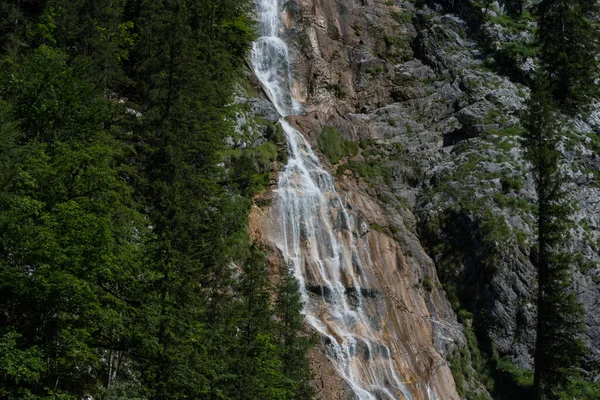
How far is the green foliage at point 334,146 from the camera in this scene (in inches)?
Answer: 1670

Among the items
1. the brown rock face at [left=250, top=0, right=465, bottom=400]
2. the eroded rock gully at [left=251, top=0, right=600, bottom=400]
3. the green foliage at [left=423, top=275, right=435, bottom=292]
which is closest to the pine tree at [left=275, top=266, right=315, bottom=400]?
the brown rock face at [left=250, top=0, right=465, bottom=400]

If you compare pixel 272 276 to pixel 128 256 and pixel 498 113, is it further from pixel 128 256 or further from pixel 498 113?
pixel 498 113

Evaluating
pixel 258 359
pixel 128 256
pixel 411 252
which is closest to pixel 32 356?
pixel 128 256

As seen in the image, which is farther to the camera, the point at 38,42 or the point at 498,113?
the point at 498,113

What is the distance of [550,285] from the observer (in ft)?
117

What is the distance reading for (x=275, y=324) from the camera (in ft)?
76.7

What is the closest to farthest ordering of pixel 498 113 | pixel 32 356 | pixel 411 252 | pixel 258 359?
pixel 32 356 < pixel 258 359 < pixel 411 252 < pixel 498 113

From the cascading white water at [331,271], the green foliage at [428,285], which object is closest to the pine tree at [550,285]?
the green foliage at [428,285]

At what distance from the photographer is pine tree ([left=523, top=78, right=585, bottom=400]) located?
34.2 meters

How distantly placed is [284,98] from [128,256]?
2957 centimetres

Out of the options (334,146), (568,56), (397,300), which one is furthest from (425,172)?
(568,56)

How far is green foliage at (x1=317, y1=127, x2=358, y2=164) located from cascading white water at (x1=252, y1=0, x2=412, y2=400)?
1.68m

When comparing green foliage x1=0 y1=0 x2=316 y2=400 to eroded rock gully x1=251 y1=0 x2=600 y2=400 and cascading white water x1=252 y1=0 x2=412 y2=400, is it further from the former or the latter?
eroded rock gully x1=251 y1=0 x2=600 y2=400

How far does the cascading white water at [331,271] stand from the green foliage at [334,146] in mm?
1683
